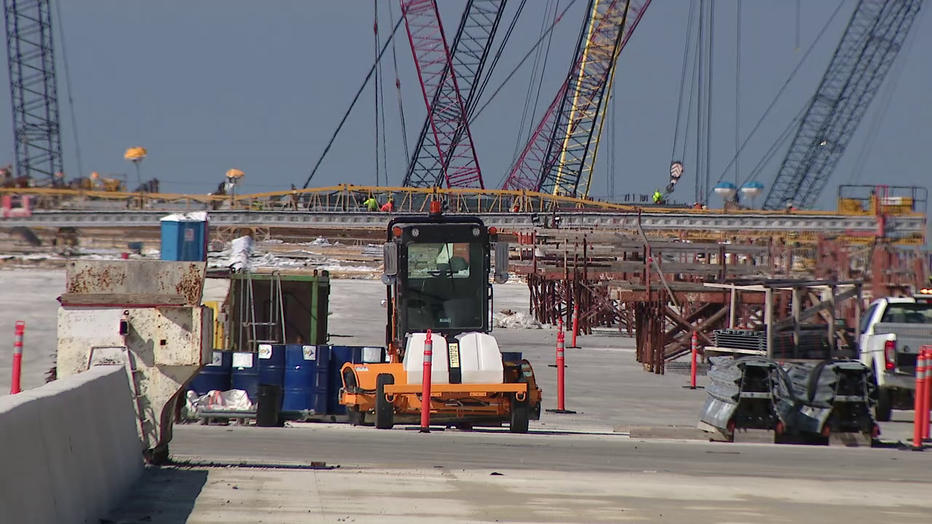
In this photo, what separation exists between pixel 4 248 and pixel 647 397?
44.6m

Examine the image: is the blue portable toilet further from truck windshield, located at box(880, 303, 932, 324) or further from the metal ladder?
truck windshield, located at box(880, 303, 932, 324)

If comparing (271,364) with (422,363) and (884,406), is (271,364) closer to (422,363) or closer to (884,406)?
(422,363)

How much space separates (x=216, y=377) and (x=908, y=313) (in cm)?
1009

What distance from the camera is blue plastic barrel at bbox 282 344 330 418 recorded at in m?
16.1

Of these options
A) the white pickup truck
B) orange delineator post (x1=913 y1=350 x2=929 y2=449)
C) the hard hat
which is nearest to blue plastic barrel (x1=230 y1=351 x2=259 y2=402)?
orange delineator post (x1=913 y1=350 x2=929 y2=449)

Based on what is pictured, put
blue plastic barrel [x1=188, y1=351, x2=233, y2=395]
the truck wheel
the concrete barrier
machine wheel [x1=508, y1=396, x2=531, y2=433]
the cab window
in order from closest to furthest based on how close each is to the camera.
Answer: the concrete barrier → machine wheel [x1=508, y1=396, x2=531, y2=433] → blue plastic barrel [x1=188, y1=351, x2=233, y2=395] → the truck wheel → the cab window

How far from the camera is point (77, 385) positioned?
6.89 meters

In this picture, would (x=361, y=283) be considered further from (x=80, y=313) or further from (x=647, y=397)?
(x=80, y=313)

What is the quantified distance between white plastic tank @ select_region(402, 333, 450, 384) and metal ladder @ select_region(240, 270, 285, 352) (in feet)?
27.3

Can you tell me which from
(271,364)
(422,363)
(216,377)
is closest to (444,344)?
(422,363)

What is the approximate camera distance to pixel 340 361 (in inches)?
643

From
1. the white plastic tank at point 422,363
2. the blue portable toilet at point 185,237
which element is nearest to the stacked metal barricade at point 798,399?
the white plastic tank at point 422,363

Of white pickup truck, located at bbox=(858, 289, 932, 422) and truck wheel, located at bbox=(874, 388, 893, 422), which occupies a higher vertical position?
white pickup truck, located at bbox=(858, 289, 932, 422)

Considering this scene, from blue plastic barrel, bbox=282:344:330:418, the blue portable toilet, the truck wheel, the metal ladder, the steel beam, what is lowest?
the truck wheel
